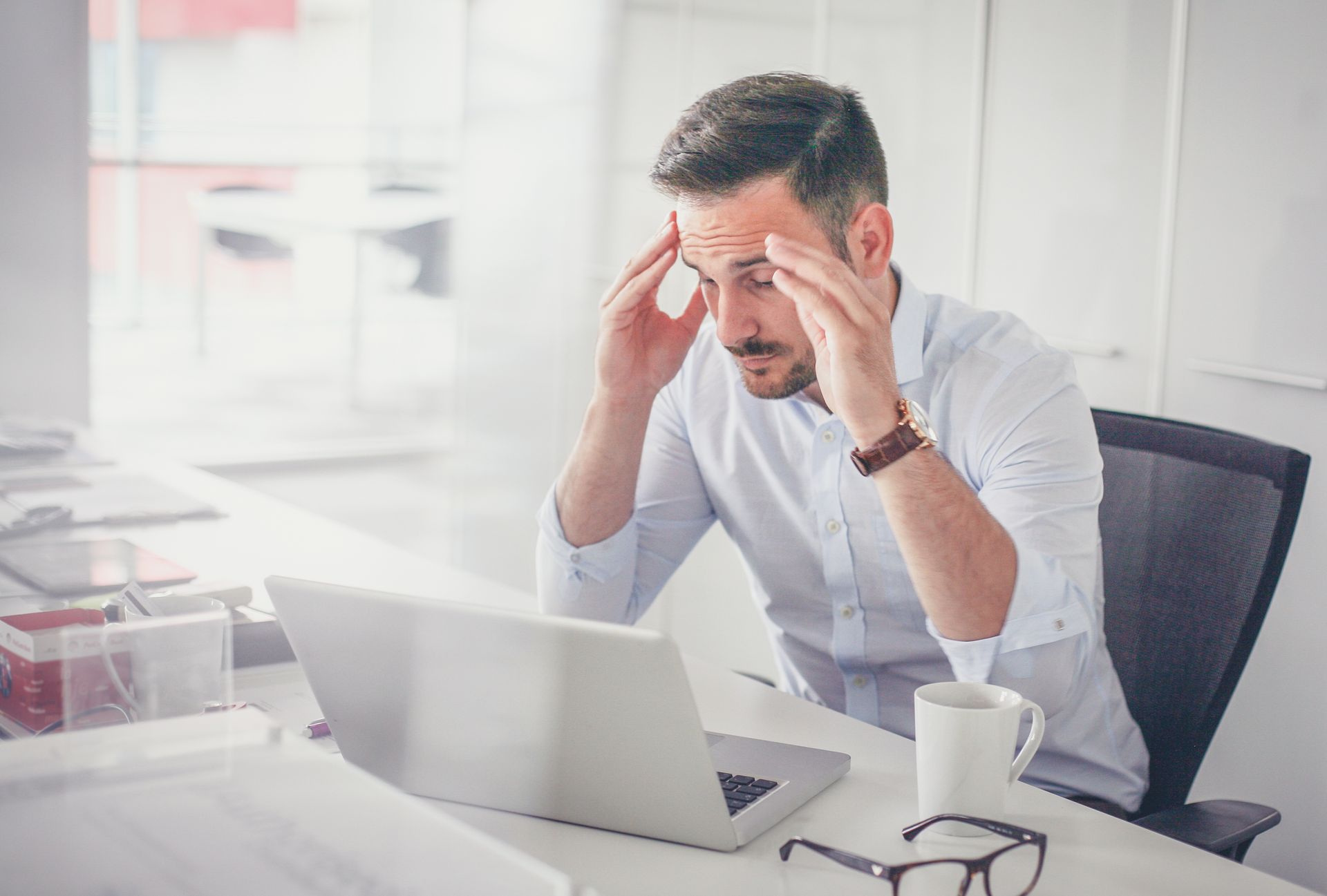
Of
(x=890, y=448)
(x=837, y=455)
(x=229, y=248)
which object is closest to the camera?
(x=890, y=448)

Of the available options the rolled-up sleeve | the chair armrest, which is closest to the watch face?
the rolled-up sleeve

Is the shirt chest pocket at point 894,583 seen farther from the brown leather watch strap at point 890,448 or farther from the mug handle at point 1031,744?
the mug handle at point 1031,744

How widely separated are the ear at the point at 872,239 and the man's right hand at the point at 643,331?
17cm

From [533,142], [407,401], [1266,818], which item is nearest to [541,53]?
[533,142]

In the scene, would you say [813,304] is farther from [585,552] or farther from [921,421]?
[585,552]

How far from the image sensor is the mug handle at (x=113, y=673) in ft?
2.16

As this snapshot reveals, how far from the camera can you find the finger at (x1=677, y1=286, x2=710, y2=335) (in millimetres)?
1362

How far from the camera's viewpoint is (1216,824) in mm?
993

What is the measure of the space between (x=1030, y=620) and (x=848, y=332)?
29 centimetres

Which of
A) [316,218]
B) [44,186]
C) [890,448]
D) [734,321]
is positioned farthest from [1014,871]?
[316,218]

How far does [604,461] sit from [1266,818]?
0.68 m

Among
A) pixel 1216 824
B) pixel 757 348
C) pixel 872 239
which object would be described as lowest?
pixel 1216 824

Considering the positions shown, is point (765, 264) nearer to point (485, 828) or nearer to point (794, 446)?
point (794, 446)

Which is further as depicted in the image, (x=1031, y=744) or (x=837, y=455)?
(x=837, y=455)
